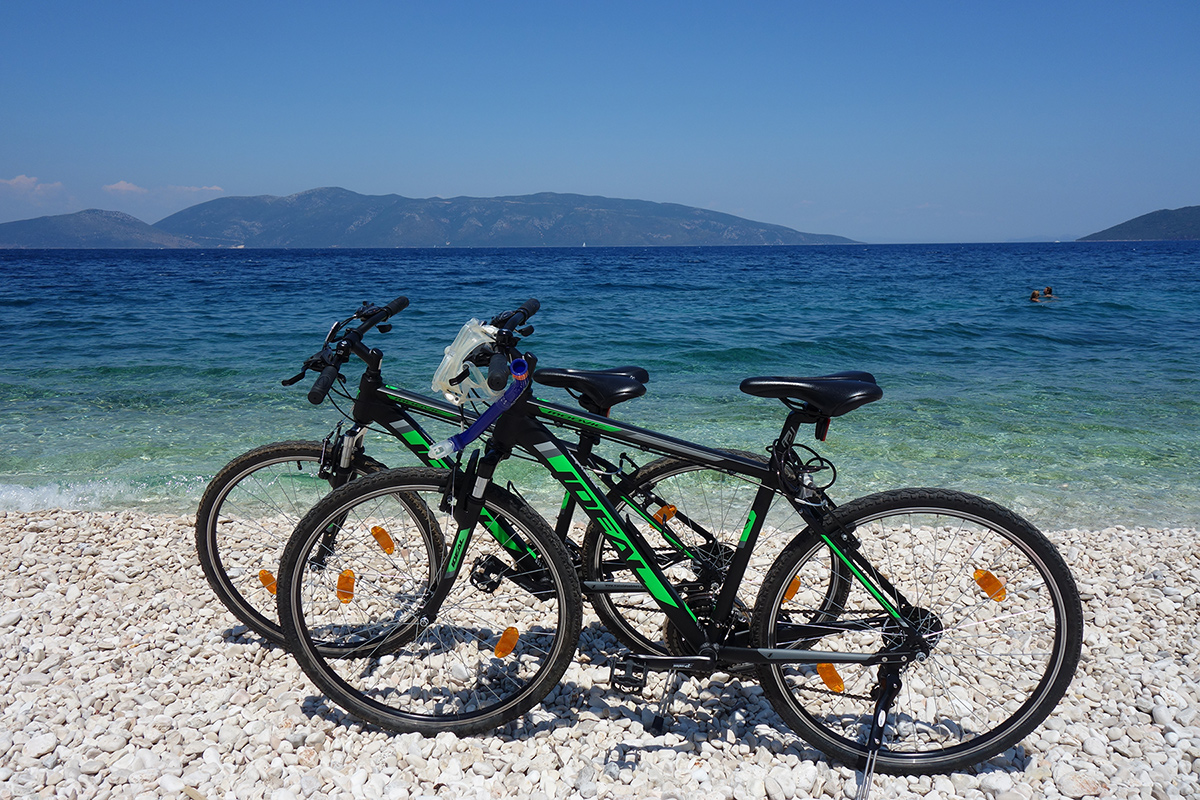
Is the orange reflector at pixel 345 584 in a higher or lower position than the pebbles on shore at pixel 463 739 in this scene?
higher

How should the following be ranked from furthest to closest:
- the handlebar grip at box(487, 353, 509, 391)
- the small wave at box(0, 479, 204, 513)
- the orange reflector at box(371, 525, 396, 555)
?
the small wave at box(0, 479, 204, 513), the orange reflector at box(371, 525, 396, 555), the handlebar grip at box(487, 353, 509, 391)

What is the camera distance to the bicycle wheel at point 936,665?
227 centimetres

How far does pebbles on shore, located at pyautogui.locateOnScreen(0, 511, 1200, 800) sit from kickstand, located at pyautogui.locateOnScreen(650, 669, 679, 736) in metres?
0.05

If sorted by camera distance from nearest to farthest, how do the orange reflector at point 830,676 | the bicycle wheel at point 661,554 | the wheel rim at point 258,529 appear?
the orange reflector at point 830,676, the bicycle wheel at point 661,554, the wheel rim at point 258,529

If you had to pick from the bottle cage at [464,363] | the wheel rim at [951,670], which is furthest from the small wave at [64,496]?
the wheel rim at [951,670]

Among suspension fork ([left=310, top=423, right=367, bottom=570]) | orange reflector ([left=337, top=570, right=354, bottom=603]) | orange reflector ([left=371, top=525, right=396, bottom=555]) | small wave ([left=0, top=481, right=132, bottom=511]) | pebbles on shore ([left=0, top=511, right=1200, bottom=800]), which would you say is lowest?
small wave ([left=0, top=481, right=132, bottom=511])

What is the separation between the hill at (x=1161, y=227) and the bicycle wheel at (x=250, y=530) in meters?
→ 207

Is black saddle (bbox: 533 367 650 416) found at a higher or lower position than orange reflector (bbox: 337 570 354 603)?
higher

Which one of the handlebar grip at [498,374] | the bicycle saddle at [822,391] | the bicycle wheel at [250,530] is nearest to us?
the handlebar grip at [498,374]

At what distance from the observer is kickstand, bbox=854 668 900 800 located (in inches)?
94.5

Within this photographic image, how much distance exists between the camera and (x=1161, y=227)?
6929 inches

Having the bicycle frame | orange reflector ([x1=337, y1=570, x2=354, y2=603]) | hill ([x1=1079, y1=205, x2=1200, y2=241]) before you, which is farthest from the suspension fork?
hill ([x1=1079, y1=205, x2=1200, y2=241])

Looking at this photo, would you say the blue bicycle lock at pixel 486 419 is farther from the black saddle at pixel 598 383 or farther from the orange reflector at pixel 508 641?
the orange reflector at pixel 508 641

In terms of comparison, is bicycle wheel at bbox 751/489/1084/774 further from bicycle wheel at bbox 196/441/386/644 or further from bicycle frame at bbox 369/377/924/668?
bicycle wheel at bbox 196/441/386/644
